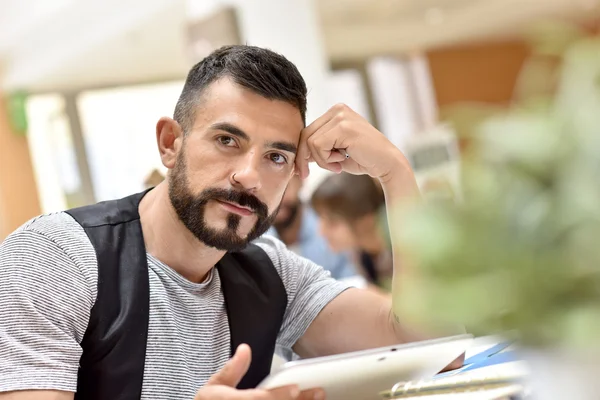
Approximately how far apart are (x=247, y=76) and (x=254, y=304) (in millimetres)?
424

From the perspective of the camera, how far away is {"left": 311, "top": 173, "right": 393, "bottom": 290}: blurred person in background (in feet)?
10.2

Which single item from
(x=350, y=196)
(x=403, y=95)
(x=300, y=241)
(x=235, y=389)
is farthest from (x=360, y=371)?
(x=403, y=95)

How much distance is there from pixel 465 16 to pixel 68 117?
14.2 ft

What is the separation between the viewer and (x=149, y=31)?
6434 mm

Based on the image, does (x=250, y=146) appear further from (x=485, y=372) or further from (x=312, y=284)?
(x=485, y=372)

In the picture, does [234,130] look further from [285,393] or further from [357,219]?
[357,219]

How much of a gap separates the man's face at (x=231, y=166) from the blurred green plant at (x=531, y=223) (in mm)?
778

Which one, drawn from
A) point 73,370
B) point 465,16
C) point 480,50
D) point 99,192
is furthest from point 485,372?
point 480,50

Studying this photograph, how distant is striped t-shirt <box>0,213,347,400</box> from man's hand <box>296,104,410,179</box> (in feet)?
0.95

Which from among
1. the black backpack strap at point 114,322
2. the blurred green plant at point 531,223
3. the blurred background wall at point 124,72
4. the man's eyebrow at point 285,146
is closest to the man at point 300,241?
the blurred background wall at point 124,72

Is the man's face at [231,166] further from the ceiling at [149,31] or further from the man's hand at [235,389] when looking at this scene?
the ceiling at [149,31]

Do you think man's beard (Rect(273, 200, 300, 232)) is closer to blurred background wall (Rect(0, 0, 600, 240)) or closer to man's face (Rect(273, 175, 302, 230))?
man's face (Rect(273, 175, 302, 230))

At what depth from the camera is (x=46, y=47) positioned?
21.7 feet

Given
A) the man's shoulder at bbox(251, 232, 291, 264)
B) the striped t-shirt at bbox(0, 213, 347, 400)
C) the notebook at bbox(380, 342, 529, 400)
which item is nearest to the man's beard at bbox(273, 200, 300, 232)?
the man's shoulder at bbox(251, 232, 291, 264)
